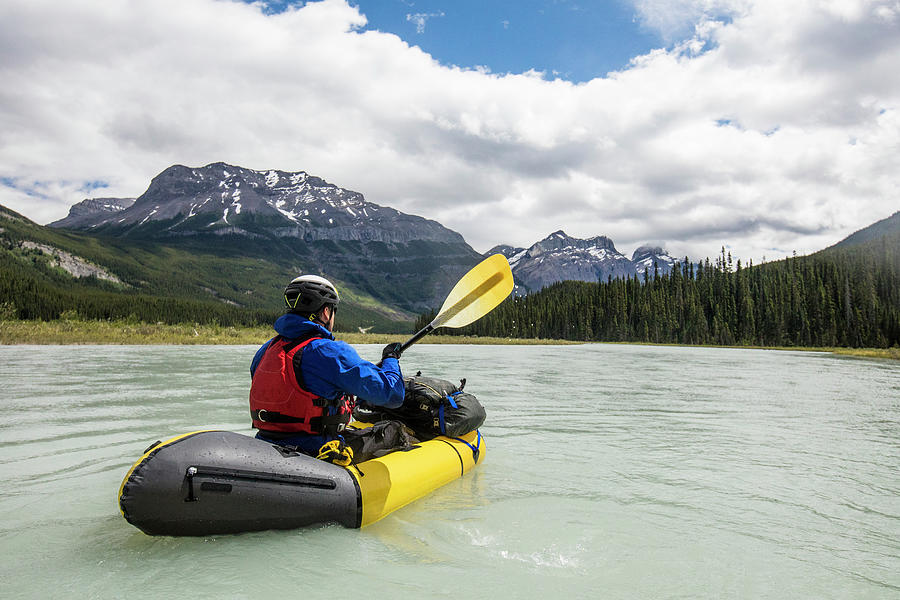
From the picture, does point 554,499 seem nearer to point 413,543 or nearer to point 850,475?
point 413,543

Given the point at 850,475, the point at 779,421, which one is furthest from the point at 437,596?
the point at 779,421

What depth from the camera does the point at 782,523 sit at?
5.39 m

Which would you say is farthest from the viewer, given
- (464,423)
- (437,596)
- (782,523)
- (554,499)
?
(464,423)

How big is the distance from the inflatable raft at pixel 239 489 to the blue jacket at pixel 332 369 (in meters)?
0.67

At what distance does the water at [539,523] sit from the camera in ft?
12.6

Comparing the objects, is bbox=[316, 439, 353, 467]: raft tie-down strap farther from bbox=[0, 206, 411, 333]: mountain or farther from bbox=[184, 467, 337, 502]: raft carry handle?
bbox=[0, 206, 411, 333]: mountain

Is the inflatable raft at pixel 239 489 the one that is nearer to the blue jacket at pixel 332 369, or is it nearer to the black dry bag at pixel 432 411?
the blue jacket at pixel 332 369

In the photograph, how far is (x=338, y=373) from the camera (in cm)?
445

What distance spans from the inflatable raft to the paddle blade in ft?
11.1

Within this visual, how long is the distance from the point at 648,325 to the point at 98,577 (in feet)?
360

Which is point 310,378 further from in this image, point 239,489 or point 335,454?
point 239,489

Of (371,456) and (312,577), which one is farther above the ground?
(371,456)

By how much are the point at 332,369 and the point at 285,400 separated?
0.63 metres

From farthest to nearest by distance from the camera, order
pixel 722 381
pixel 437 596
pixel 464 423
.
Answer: pixel 722 381 → pixel 464 423 → pixel 437 596
